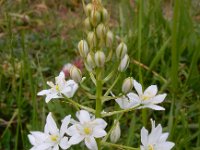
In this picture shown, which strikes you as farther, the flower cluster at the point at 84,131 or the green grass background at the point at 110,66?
the green grass background at the point at 110,66

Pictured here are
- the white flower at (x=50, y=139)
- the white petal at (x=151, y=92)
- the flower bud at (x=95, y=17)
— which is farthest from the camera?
the white petal at (x=151, y=92)

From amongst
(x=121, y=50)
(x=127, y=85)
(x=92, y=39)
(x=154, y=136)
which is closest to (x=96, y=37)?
(x=92, y=39)

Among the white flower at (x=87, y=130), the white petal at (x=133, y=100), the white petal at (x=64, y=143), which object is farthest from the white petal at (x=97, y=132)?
the white petal at (x=133, y=100)

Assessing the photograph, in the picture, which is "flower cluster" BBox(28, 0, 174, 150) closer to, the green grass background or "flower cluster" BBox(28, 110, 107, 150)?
"flower cluster" BBox(28, 110, 107, 150)

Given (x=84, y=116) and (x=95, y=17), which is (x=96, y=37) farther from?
(x=84, y=116)

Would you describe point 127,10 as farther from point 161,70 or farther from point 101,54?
point 101,54

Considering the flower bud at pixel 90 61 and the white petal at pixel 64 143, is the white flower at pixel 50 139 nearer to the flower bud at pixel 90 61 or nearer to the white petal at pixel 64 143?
the white petal at pixel 64 143

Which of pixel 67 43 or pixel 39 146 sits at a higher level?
pixel 39 146

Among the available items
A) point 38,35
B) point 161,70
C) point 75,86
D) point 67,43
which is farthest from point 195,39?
point 75,86
